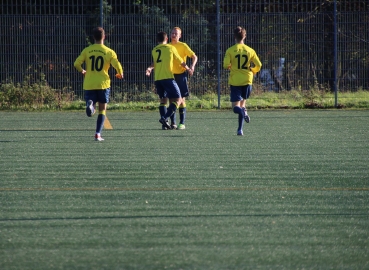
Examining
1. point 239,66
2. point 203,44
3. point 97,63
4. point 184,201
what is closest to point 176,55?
point 239,66

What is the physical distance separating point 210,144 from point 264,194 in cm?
455

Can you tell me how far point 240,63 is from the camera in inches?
530

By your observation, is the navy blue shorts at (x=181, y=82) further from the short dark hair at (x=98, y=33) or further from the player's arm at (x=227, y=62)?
the short dark hair at (x=98, y=33)

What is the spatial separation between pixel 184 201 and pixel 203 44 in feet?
44.9

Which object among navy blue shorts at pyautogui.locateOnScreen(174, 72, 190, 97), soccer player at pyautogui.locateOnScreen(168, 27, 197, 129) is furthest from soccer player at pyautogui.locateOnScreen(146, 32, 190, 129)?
navy blue shorts at pyautogui.locateOnScreen(174, 72, 190, 97)

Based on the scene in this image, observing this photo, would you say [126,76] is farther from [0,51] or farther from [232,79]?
[232,79]

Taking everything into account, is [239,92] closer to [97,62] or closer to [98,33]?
[97,62]

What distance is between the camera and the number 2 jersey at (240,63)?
13.4m

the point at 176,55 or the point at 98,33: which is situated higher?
the point at 98,33

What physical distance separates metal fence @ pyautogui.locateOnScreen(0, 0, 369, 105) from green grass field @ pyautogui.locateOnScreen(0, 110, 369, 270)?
23.7 ft

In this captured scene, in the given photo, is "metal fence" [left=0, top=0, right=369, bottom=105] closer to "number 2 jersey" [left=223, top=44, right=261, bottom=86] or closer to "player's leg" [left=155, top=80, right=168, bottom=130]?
"player's leg" [left=155, top=80, right=168, bottom=130]

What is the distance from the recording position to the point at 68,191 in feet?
24.5

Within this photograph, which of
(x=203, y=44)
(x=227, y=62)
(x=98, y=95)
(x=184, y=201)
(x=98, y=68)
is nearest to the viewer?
(x=184, y=201)

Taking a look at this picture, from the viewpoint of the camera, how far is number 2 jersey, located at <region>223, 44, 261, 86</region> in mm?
13430
